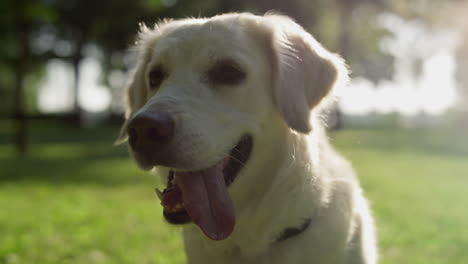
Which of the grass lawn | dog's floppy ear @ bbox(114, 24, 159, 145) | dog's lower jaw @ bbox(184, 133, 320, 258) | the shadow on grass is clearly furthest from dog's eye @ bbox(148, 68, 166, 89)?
the shadow on grass

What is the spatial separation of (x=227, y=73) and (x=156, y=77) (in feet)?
1.92

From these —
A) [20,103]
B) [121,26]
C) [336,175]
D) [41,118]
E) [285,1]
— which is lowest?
[41,118]

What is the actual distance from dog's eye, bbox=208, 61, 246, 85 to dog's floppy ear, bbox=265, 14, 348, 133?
0.23 meters

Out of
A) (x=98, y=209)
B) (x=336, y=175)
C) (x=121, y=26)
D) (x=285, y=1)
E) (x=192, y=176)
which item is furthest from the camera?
(x=121, y=26)

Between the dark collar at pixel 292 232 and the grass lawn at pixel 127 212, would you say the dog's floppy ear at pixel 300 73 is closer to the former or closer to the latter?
the dark collar at pixel 292 232

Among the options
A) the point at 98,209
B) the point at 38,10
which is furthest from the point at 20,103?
the point at 98,209

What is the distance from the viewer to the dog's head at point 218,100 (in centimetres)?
246

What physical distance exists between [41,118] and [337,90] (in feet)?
123

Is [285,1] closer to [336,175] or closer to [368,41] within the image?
[368,41]

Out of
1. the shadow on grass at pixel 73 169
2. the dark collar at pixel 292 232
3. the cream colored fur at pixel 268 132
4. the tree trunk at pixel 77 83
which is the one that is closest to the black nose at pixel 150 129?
the cream colored fur at pixel 268 132

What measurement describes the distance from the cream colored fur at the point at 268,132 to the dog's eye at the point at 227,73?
3 cm

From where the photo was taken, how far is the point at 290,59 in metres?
2.88

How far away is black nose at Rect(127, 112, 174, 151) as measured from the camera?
7.63 feet

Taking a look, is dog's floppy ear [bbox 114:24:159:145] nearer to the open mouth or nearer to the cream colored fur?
the cream colored fur
